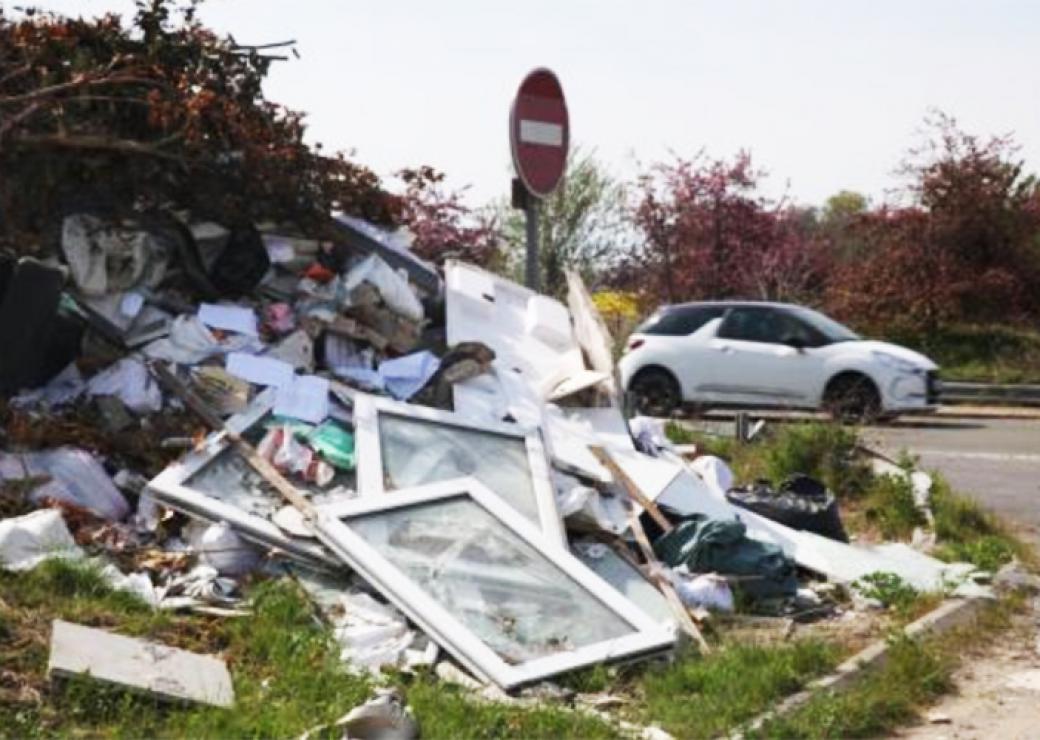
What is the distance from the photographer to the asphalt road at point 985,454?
37.9 ft

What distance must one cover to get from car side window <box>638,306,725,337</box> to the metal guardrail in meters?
4.59

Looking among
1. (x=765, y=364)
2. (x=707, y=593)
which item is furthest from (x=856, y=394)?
(x=707, y=593)

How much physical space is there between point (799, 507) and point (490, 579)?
2944mm

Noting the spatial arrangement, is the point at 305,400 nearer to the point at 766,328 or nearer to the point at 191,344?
the point at 191,344

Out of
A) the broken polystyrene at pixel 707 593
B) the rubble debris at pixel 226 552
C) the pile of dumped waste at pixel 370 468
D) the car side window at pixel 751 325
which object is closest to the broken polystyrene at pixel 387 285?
the pile of dumped waste at pixel 370 468

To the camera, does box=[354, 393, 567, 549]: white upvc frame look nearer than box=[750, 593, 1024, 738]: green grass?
No

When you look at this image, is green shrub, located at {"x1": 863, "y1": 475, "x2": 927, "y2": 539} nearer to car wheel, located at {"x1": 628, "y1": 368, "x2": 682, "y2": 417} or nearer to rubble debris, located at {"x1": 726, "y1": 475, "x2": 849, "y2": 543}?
rubble debris, located at {"x1": 726, "y1": 475, "x2": 849, "y2": 543}

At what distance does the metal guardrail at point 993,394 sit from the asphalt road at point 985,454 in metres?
2.59

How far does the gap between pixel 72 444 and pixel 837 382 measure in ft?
41.3

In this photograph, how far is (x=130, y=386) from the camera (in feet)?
26.4

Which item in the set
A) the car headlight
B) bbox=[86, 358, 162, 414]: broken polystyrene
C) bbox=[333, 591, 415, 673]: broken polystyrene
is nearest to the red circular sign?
bbox=[86, 358, 162, 414]: broken polystyrene

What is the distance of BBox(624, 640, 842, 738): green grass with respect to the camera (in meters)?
5.48

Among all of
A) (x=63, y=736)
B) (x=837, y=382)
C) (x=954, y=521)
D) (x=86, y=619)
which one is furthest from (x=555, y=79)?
(x=837, y=382)

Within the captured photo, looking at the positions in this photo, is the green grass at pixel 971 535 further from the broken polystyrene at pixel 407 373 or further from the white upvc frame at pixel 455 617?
the broken polystyrene at pixel 407 373
